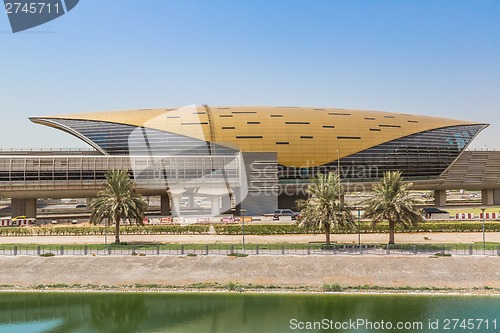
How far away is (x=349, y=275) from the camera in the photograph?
41844 mm

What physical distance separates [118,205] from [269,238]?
20.4 meters

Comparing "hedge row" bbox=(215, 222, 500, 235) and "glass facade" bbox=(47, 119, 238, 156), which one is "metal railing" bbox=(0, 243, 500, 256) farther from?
"glass facade" bbox=(47, 119, 238, 156)

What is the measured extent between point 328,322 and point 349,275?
29.0 feet

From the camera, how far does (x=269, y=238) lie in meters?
58.7

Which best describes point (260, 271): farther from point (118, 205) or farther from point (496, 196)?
point (496, 196)

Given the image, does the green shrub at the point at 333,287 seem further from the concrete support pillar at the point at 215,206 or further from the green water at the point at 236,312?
the concrete support pillar at the point at 215,206

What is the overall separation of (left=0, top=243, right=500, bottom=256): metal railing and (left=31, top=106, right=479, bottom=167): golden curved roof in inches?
1611

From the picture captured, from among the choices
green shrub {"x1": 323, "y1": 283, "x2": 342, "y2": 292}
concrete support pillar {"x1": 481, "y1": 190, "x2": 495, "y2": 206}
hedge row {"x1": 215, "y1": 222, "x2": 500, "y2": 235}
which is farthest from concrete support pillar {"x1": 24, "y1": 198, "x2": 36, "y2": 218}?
concrete support pillar {"x1": 481, "y1": 190, "x2": 495, "y2": 206}

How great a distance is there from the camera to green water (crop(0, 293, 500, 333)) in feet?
107

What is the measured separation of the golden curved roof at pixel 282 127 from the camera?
292 feet

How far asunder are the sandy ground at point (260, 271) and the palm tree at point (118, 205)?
24.4 feet

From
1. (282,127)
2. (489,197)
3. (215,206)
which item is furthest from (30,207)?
(489,197)

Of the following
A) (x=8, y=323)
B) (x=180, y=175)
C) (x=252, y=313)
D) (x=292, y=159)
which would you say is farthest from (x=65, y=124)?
(x=252, y=313)

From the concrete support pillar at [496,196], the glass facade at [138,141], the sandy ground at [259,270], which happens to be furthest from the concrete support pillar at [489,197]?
the sandy ground at [259,270]
